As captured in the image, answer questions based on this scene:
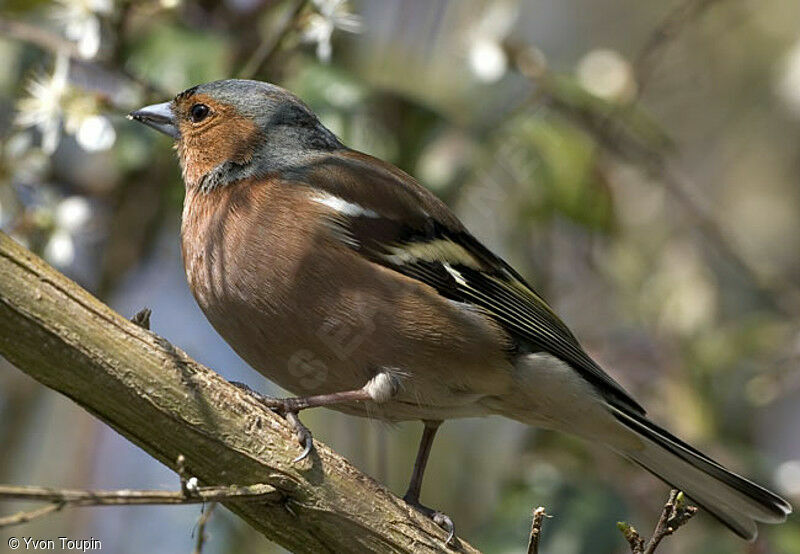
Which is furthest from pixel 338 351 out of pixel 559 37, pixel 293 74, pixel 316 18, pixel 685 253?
pixel 559 37

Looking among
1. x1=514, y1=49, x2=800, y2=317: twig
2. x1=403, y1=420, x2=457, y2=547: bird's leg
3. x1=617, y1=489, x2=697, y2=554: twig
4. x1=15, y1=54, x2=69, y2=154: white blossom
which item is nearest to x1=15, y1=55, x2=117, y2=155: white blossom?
x1=15, y1=54, x2=69, y2=154: white blossom

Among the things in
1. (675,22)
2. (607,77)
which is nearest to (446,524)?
(675,22)

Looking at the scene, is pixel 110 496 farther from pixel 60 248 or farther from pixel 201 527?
pixel 60 248

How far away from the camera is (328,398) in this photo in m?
3.41

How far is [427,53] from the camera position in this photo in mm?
5359

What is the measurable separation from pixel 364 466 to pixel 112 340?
253 centimetres

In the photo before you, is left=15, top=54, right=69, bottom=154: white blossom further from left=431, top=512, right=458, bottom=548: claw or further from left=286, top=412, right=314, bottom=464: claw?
left=431, top=512, right=458, bottom=548: claw

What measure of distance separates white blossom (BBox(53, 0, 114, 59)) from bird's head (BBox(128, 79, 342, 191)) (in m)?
0.36

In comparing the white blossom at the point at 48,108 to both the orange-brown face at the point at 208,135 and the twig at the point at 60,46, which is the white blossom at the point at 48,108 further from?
the orange-brown face at the point at 208,135

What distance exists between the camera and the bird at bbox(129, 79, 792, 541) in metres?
3.47

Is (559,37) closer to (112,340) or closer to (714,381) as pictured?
(714,381)

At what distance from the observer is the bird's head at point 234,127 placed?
13.4ft

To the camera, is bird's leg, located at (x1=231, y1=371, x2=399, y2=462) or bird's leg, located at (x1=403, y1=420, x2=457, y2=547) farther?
bird's leg, located at (x1=403, y1=420, x2=457, y2=547)

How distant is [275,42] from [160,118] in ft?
1.83
